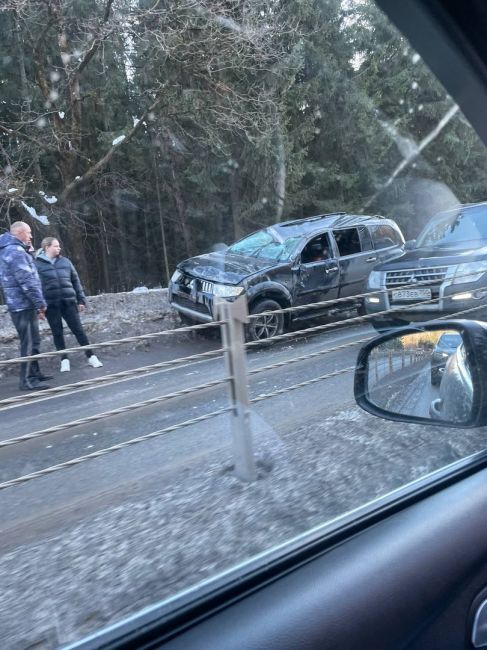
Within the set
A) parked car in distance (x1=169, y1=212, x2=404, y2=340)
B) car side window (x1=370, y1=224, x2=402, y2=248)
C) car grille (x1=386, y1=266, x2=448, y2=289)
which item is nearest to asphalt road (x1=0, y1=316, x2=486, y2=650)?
parked car in distance (x1=169, y1=212, x2=404, y2=340)

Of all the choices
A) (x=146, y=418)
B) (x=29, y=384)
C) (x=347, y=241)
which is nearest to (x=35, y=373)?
(x=29, y=384)

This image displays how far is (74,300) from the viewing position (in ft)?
19.8

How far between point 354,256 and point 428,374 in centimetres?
511

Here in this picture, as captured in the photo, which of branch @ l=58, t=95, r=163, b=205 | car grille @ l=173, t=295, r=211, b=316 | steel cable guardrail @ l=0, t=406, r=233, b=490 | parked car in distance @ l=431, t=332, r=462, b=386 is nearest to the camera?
steel cable guardrail @ l=0, t=406, r=233, b=490

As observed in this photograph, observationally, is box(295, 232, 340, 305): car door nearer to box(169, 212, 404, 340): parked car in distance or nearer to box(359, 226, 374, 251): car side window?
box(169, 212, 404, 340): parked car in distance

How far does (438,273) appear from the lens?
18.6ft

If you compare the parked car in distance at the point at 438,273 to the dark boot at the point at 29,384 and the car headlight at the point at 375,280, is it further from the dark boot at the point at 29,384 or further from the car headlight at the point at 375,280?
the dark boot at the point at 29,384

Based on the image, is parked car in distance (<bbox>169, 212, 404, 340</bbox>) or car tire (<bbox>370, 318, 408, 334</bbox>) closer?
car tire (<bbox>370, 318, 408, 334</bbox>)

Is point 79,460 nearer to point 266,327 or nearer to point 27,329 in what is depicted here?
point 266,327

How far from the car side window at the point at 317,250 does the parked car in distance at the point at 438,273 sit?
919 mm

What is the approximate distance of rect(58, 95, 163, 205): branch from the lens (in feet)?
17.9

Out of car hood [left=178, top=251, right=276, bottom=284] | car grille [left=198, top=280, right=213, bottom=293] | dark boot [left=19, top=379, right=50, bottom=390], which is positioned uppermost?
car hood [left=178, top=251, right=276, bottom=284]

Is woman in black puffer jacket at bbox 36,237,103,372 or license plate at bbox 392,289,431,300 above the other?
woman in black puffer jacket at bbox 36,237,103,372

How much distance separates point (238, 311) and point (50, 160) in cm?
480
